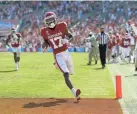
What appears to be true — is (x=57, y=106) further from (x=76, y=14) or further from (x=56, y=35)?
(x=76, y=14)

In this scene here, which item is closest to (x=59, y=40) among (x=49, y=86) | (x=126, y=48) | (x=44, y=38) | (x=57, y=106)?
(x=44, y=38)

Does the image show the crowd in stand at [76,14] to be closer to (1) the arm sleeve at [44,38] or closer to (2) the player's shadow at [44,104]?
(1) the arm sleeve at [44,38]

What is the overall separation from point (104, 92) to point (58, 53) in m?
1.91

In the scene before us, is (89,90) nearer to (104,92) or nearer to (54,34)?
(104,92)

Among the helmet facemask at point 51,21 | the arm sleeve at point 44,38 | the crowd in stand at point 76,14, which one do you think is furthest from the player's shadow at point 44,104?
the crowd in stand at point 76,14

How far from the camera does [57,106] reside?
9906 millimetres

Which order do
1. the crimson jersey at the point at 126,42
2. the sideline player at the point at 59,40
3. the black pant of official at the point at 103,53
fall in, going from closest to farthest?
the sideline player at the point at 59,40
the black pant of official at the point at 103,53
the crimson jersey at the point at 126,42

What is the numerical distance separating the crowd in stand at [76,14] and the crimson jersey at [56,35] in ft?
121

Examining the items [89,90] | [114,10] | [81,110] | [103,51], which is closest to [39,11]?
[114,10]

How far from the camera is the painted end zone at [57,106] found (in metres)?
9.17

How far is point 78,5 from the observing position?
54875 mm

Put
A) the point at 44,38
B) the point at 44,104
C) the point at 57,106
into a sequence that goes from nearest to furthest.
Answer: the point at 57,106
the point at 44,104
the point at 44,38

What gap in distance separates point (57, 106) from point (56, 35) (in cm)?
212

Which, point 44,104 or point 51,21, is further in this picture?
point 51,21
